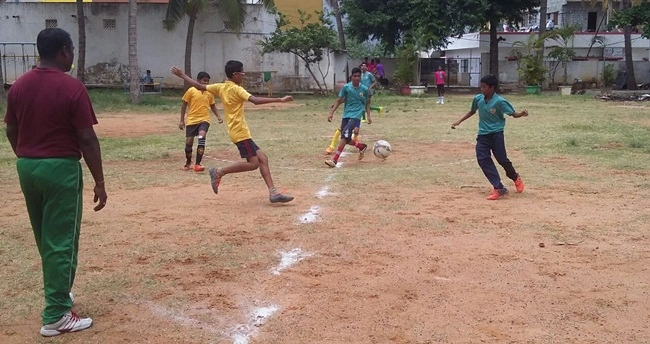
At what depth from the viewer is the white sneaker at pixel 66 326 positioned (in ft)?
14.3

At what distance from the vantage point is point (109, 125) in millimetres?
19219

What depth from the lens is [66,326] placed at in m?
4.38

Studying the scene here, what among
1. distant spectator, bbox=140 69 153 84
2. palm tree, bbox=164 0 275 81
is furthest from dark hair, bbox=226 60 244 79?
distant spectator, bbox=140 69 153 84

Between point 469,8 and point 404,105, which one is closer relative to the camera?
point 404,105

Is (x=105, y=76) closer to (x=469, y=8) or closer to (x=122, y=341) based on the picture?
(x=469, y=8)

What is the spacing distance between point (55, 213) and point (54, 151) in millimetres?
370

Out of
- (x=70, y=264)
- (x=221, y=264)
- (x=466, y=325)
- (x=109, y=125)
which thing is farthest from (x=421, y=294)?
(x=109, y=125)

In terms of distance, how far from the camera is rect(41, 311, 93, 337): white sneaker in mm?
4355

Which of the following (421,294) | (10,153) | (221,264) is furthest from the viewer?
(10,153)

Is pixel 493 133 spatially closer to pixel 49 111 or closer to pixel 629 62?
pixel 49 111

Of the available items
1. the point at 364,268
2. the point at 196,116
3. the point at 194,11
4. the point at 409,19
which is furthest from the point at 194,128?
the point at 409,19

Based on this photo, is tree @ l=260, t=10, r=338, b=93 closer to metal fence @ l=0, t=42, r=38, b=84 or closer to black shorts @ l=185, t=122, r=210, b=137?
metal fence @ l=0, t=42, r=38, b=84

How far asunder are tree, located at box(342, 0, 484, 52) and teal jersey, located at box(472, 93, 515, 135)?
2621cm

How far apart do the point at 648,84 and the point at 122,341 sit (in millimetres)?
38444
